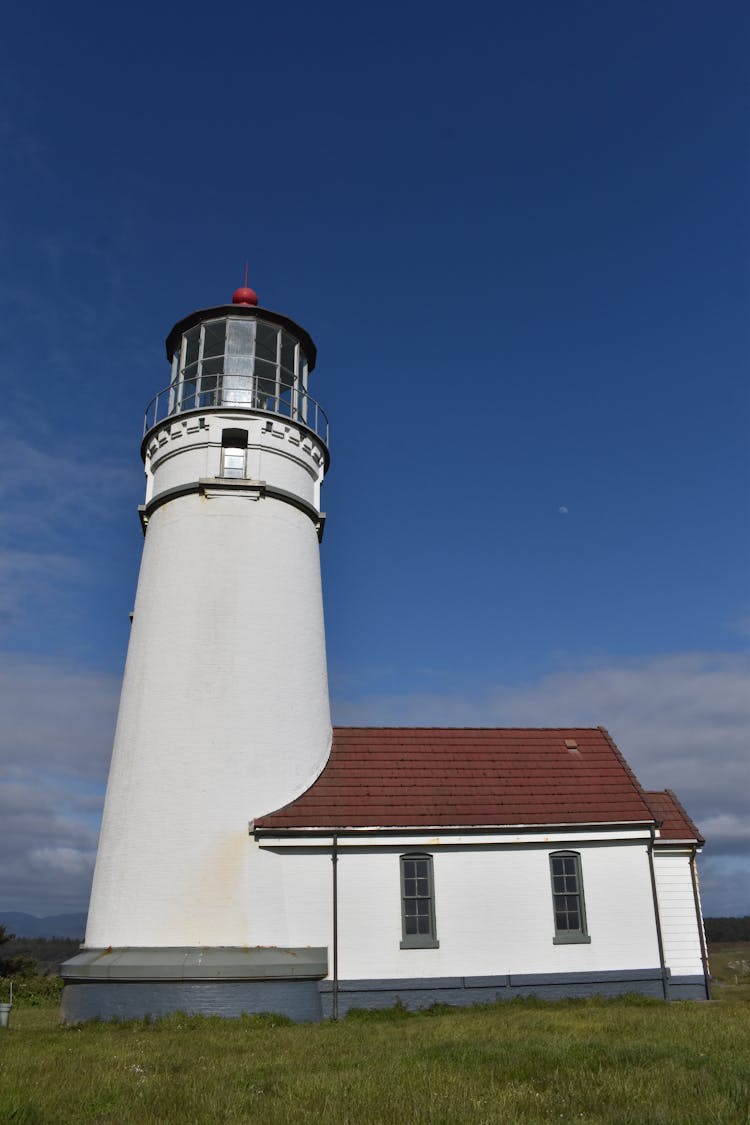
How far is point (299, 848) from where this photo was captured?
18.0m

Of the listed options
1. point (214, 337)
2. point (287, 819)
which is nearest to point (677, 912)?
point (287, 819)

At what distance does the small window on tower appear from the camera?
20672mm

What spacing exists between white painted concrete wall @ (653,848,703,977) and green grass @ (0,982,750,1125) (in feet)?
12.8

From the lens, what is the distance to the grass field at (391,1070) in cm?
771

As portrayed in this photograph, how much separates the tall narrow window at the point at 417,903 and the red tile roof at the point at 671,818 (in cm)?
544

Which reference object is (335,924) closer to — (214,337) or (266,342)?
(266,342)

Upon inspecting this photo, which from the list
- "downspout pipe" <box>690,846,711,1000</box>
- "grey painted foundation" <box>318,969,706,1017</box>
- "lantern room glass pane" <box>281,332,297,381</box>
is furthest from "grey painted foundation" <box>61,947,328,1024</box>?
"lantern room glass pane" <box>281,332,297,381</box>

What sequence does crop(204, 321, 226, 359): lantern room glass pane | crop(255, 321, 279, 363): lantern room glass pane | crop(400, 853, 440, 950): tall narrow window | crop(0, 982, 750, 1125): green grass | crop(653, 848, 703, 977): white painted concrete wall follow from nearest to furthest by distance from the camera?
1. crop(0, 982, 750, 1125): green grass
2. crop(400, 853, 440, 950): tall narrow window
3. crop(653, 848, 703, 977): white painted concrete wall
4. crop(204, 321, 226, 359): lantern room glass pane
5. crop(255, 321, 279, 363): lantern room glass pane

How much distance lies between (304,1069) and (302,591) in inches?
456

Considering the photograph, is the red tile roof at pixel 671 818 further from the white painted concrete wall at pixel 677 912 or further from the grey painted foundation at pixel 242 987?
the grey painted foundation at pixel 242 987

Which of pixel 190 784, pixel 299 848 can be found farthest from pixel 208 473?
pixel 299 848

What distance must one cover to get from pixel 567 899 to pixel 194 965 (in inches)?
319

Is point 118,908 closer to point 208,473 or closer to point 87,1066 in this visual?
point 87,1066

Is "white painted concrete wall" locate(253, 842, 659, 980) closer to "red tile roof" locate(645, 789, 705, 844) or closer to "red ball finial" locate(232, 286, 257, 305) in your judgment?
"red tile roof" locate(645, 789, 705, 844)
